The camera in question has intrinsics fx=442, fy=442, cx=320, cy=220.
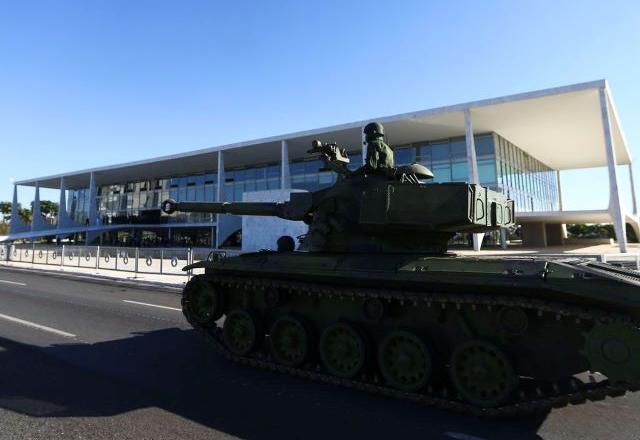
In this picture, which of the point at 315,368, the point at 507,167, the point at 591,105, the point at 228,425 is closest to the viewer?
the point at 228,425

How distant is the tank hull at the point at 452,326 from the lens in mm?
4418

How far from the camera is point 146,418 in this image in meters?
4.73

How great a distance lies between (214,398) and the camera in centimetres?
537

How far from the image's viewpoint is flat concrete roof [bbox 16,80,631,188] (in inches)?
1150

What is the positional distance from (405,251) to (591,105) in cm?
3002

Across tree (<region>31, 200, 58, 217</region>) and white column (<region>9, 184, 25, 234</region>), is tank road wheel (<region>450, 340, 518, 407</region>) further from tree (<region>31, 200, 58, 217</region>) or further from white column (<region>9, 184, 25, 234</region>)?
tree (<region>31, 200, 58, 217</region>)

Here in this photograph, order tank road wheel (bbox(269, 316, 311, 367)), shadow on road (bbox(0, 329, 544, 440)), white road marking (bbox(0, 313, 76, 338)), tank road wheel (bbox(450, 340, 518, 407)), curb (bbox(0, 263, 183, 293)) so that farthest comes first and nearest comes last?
curb (bbox(0, 263, 183, 293)), white road marking (bbox(0, 313, 76, 338)), tank road wheel (bbox(269, 316, 311, 367)), tank road wheel (bbox(450, 340, 518, 407)), shadow on road (bbox(0, 329, 544, 440))

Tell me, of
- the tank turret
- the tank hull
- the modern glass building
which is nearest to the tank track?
the tank hull

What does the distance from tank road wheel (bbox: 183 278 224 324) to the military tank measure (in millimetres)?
22

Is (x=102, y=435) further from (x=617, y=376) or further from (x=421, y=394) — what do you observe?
(x=617, y=376)

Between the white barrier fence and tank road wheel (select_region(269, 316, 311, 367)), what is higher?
the white barrier fence

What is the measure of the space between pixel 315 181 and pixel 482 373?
38.0 metres

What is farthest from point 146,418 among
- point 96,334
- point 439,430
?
point 96,334

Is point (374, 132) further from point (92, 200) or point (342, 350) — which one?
point (92, 200)
